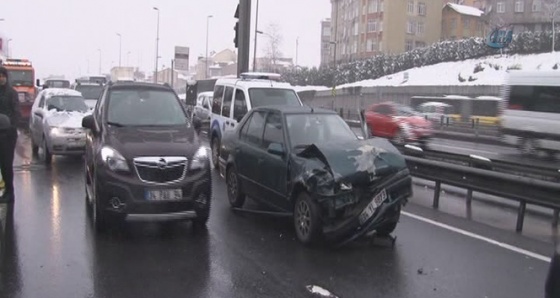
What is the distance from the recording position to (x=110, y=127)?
7.57 meters

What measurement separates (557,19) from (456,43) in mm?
17406

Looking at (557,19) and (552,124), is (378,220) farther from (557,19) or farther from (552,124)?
(557,19)

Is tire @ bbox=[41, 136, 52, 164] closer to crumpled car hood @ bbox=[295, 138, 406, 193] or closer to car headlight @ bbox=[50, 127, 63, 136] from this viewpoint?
car headlight @ bbox=[50, 127, 63, 136]

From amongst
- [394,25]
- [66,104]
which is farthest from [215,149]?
[394,25]

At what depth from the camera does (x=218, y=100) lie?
14.5m

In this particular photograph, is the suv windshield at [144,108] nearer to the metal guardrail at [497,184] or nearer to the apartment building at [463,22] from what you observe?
the metal guardrail at [497,184]

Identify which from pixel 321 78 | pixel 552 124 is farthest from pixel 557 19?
pixel 552 124

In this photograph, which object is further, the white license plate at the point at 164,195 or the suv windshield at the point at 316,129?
the suv windshield at the point at 316,129

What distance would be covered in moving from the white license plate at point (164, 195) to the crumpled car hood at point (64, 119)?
720 cm

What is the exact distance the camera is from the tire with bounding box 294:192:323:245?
643cm

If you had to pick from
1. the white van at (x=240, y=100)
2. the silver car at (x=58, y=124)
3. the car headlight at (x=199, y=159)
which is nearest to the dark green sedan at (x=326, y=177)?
the car headlight at (x=199, y=159)

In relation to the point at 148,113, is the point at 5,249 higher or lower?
lower

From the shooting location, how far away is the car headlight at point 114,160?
6.75 meters

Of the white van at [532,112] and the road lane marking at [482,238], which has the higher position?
the white van at [532,112]
